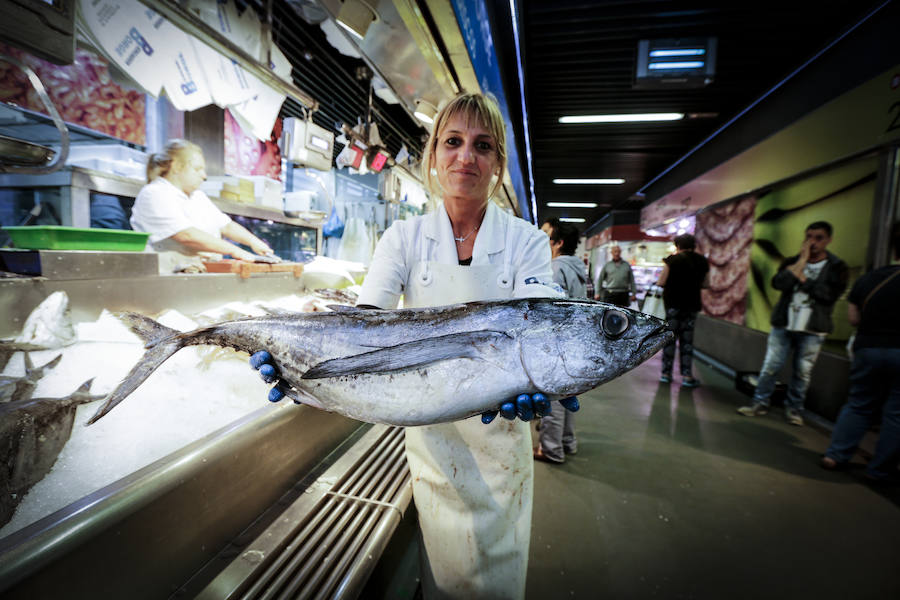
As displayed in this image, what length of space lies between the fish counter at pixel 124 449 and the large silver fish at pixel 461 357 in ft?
0.76

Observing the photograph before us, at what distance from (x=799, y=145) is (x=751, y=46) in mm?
1639

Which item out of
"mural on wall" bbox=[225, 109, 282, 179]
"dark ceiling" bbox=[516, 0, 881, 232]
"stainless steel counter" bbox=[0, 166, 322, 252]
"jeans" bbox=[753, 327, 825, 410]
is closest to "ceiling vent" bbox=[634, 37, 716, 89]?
"dark ceiling" bbox=[516, 0, 881, 232]

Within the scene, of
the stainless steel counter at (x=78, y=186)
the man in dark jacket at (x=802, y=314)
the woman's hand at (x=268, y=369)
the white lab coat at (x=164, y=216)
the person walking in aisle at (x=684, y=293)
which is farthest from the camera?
the person walking in aisle at (x=684, y=293)

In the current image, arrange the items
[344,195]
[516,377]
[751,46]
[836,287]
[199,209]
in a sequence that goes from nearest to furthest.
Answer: [516,377]
[199,209]
[836,287]
[751,46]
[344,195]

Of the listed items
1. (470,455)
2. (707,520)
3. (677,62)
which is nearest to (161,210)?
(470,455)

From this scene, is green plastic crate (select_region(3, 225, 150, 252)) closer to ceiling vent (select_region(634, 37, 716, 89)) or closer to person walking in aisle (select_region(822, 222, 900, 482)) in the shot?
person walking in aisle (select_region(822, 222, 900, 482))

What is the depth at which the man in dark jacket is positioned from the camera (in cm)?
390

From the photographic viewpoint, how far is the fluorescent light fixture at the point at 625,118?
281 inches

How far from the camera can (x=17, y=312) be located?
1.71 m

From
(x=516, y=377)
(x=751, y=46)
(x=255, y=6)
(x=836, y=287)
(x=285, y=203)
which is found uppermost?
(x=751, y=46)

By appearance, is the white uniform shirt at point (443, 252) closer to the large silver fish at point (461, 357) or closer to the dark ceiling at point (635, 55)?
the large silver fish at point (461, 357)

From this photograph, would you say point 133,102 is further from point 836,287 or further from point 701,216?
point 701,216

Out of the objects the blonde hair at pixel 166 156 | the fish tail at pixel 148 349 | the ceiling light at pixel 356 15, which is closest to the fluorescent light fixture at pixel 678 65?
the ceiling light at pixel 356 15

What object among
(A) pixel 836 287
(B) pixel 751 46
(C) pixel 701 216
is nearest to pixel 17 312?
(A) pixel 836 287
